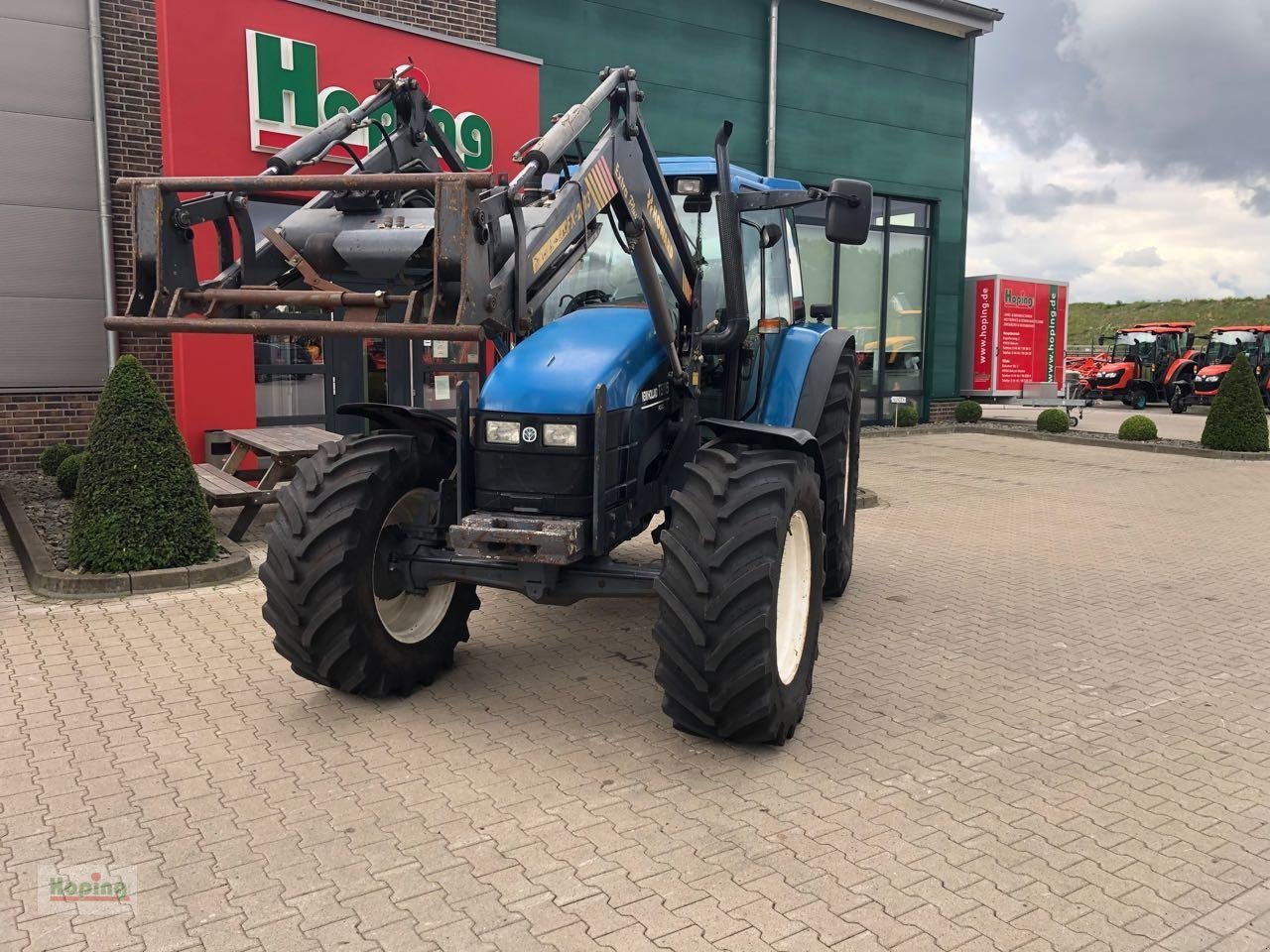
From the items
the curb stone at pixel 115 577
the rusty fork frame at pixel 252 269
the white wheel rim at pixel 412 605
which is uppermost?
the rusty fork frame at pixel 252 269

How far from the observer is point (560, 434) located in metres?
4.21

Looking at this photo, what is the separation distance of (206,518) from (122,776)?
3357 millimetres

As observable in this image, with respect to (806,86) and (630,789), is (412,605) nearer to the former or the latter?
(630,789)

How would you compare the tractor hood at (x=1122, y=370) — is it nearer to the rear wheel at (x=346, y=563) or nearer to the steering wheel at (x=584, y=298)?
the steering wheel at (x=584, y=298)

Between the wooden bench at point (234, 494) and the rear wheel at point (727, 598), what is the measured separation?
472 centimetres

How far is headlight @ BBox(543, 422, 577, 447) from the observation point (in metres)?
4.19

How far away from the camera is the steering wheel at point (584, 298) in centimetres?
534

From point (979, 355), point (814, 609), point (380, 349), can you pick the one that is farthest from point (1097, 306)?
point (814, 609)

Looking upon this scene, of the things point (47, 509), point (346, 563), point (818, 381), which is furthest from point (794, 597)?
point (47, 509)

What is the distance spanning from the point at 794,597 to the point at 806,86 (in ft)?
46.6

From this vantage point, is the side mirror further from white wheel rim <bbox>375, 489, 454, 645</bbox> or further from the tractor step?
white wheel rim <bbox>375, 489, 454, 645</bbox>

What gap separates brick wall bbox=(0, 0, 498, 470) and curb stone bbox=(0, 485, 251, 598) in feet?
11.2

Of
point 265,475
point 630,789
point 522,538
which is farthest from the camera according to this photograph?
point 265,475

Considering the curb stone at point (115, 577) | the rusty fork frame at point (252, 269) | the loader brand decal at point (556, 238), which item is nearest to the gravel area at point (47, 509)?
the curb stone at point (115, 577)
